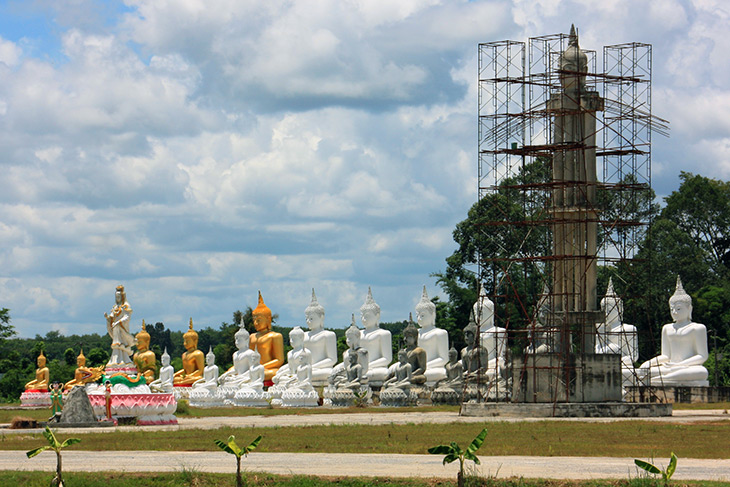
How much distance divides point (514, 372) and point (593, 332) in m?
2.62

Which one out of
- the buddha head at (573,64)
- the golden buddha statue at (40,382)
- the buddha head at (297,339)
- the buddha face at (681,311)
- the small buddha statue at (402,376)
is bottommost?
the golden buddha statue at (40,382)

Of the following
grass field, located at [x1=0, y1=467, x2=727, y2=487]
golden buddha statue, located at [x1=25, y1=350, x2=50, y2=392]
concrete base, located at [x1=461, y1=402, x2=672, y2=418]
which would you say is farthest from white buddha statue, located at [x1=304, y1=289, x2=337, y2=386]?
grass field, located at [x1=0, y1=467, x2=727, y2=487]

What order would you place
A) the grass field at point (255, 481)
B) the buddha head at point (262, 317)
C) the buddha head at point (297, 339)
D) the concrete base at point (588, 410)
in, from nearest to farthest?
the grass field at point (255, 481)
the concrete base at point (588, 410)
the buddha head at point (297, 339)
the buddha head at point (262, 317)

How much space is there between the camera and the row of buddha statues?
37000mm

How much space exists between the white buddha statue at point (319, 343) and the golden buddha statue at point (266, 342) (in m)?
1.97

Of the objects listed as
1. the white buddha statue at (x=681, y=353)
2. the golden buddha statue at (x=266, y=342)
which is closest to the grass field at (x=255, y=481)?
the white buddha statue at (x=681, y=353)

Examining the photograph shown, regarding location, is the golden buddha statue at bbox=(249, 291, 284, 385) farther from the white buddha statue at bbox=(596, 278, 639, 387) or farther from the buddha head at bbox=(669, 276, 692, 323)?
the buddha head at bbox=(669, 276, 692, 323)

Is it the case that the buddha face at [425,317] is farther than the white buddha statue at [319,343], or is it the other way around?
Answer: the white buddha statue at [319,343]

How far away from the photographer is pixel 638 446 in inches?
801

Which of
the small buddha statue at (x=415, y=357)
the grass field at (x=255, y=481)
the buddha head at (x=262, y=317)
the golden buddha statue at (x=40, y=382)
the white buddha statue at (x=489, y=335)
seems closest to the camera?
the grass field at (x=255, y=481)

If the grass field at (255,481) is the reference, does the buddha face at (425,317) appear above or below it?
above

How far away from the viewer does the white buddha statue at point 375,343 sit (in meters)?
41.9

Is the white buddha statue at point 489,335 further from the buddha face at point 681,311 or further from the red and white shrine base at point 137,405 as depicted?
the red and white shrine base at point 137,405

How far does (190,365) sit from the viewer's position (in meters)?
53.1
